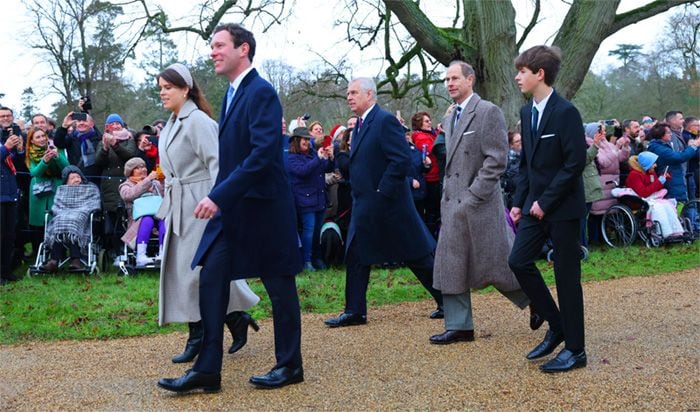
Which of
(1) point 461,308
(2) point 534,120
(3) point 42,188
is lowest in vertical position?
(1) point 461,308

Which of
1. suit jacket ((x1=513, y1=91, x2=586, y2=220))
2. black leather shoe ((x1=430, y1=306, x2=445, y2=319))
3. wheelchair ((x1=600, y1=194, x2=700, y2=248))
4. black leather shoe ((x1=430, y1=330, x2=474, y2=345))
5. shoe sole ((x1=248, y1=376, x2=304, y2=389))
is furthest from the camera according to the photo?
wheelchair ((x1=600, y1=194, x2=700, y2=248))

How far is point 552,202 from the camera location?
17.1ft

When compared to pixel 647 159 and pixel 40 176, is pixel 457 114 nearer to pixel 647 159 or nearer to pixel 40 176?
pixel 40 176

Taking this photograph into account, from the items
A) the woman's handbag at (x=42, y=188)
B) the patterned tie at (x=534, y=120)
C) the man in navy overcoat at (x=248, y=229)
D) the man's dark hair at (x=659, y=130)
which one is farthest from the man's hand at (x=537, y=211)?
the man's dark hair at (x=659, y=130)

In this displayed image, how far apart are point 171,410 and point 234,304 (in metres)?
1.38

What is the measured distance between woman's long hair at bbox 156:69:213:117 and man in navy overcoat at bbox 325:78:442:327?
1606 mm

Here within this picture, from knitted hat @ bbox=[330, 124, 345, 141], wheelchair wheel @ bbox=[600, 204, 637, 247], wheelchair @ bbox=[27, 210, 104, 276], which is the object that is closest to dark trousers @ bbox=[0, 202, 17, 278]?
wheelchair @ bbox=[27, 210, 104, 276]

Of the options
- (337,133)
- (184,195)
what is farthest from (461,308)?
(337,133)

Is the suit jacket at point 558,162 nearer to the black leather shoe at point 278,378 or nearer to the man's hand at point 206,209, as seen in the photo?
the black leather shoe at point 278,378

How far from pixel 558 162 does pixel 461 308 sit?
4.91ft

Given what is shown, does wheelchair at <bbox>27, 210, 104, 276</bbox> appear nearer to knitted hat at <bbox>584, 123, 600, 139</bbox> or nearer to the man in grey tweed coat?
the man in grey tweed coat

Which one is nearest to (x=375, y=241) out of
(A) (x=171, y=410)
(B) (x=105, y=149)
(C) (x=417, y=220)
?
(C) (x=417, y=220)

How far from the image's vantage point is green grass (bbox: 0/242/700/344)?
7250 millimetres

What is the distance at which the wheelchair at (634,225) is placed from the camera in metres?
12.0
